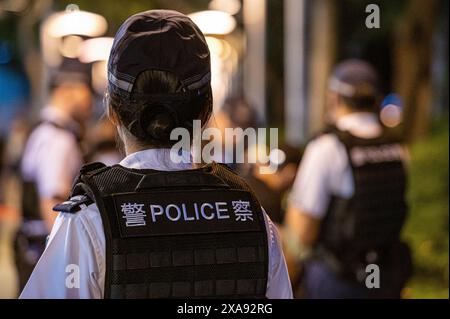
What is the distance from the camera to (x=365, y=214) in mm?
5215

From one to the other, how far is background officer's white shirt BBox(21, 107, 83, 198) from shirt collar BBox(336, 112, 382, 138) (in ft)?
5.78

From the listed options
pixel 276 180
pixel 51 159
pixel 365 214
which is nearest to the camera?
pixel 365 214

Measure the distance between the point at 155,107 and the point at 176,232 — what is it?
1.08 feet

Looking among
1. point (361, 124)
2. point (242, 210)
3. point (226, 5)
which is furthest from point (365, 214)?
point (226, 5)

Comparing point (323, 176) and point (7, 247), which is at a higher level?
point (323, 176)

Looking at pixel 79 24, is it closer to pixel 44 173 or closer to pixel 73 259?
pixel 44 173

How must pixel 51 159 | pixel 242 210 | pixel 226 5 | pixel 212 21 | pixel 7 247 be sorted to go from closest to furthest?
1. pixel 242 210
2. pixel 51 159
3. pixel 7 247
4. pixel 212 21
5. pixel 226 5

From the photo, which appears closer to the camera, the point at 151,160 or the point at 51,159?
the point at 151,160

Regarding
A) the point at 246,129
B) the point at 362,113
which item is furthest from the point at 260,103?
the point at 362,113

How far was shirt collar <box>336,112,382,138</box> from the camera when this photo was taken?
5.54 meters

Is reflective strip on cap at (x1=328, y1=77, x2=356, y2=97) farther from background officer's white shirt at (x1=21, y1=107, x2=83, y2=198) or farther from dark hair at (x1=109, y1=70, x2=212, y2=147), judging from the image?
dark hair at (x1=109, y1=70, x2=212, y2=147)

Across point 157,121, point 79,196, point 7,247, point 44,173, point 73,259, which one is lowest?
point 7,247

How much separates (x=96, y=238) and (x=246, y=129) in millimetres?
5663
